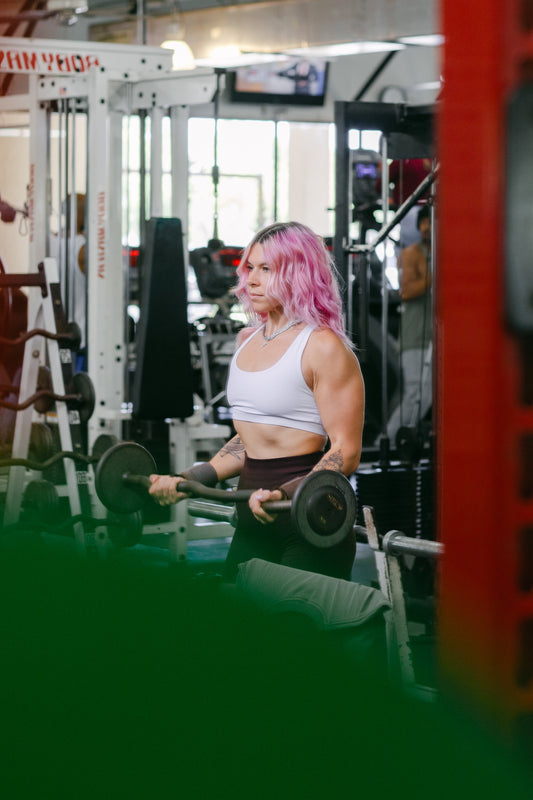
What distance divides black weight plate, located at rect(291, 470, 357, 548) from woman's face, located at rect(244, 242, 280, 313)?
0.71m

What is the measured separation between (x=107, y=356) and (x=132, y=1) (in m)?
6.70

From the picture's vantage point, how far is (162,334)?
453cm

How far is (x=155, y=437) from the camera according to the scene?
4.73 metres

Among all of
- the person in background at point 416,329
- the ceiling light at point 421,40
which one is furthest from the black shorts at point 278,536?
the ceiling light at point 421,40

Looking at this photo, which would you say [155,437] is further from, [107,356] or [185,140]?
[185,140]

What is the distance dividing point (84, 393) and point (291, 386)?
2.51 m

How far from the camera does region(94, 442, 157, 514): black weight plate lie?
1764 millimetres

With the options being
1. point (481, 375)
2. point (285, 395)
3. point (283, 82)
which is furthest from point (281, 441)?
point (283, 82)

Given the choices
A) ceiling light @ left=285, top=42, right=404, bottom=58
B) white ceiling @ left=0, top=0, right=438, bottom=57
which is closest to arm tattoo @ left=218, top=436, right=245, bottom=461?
Result: white ceiling @ left=0, top=0, right=438, bottom=57

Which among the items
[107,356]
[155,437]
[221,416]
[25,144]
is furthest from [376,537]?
[25,144]

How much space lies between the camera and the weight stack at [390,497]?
187 inches

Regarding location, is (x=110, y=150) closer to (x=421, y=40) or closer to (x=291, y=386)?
(x=291, y=386)

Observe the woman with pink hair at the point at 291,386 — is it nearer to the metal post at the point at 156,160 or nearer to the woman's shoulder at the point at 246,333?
the woman's shoulder at the point at 246,333

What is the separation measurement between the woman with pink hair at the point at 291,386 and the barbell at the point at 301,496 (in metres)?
0.41
